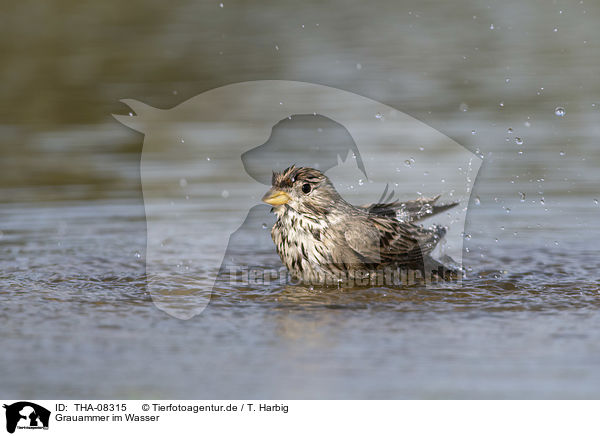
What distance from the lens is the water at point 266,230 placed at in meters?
5.53

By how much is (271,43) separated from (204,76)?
4.80 feet

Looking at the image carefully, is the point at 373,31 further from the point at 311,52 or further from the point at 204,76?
the point at 204,76

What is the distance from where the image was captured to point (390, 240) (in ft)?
25.8

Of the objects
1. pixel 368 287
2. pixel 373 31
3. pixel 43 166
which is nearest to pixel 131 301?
pixel 368 287

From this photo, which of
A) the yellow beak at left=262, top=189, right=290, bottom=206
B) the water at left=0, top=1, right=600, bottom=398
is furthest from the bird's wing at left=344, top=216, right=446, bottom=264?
the yellow beak at left=262, top=189, right=290, bottom=206

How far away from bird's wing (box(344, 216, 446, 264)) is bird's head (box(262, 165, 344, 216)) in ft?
0.98

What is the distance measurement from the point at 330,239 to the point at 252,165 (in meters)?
3.50

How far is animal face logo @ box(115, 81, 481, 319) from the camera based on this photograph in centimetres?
848

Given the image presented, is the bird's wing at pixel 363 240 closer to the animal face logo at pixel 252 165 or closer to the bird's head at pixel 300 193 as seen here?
the bird's head at pixel 300 193
